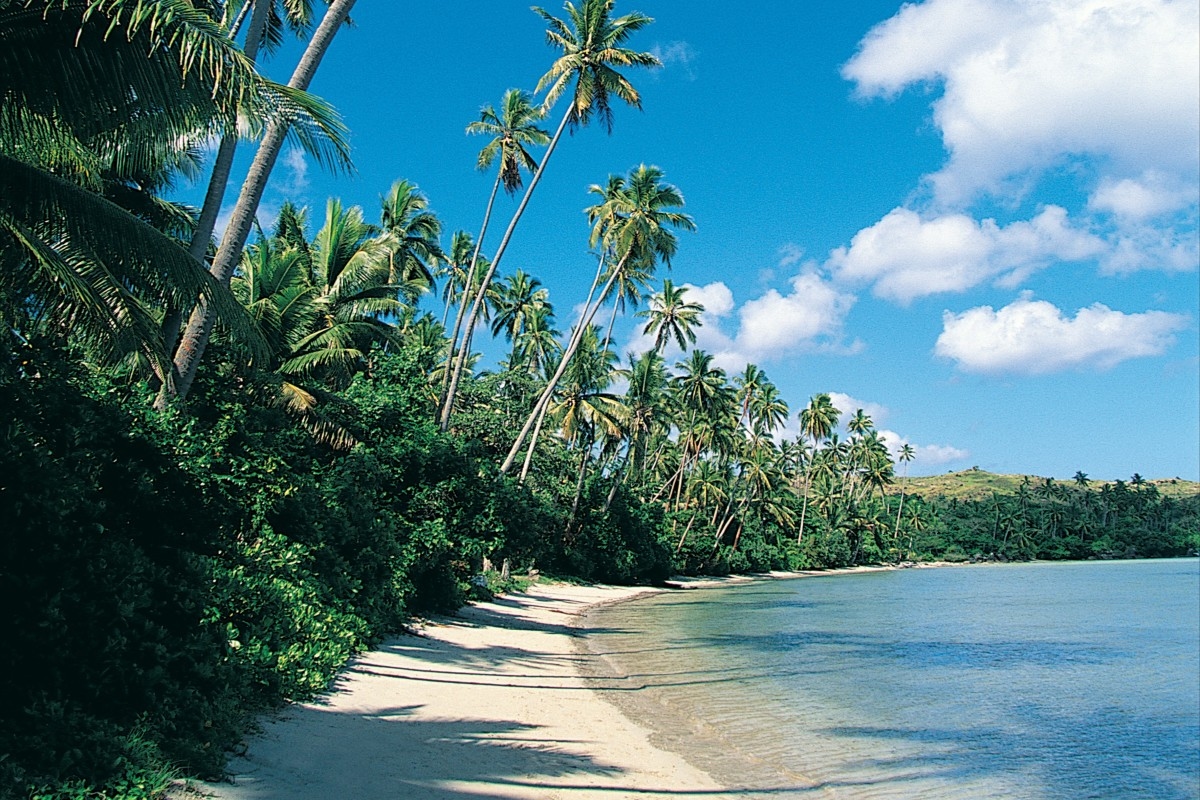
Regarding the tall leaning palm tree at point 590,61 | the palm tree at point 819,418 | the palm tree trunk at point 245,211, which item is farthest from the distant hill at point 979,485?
the palm tree trunk at point 245,211

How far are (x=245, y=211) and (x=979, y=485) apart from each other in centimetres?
17524

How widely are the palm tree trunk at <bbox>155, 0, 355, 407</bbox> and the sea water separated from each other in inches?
301

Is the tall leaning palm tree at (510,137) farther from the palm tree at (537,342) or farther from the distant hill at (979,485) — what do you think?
the distant hill at (979,485)

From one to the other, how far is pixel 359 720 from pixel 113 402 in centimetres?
432

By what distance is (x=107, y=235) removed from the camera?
732 centimetres

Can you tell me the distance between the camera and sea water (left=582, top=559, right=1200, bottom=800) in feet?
35.4

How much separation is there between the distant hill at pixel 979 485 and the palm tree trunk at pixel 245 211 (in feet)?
503

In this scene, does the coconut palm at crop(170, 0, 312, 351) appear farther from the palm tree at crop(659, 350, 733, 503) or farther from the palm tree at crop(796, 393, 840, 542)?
the palm tree at crop(796, 393, 840, 542)

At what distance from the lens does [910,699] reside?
1598cm

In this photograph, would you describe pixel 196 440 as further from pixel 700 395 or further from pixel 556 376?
pixel 700 395

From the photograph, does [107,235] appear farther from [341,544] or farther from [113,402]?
[341,544]

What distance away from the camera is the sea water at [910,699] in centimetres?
1079

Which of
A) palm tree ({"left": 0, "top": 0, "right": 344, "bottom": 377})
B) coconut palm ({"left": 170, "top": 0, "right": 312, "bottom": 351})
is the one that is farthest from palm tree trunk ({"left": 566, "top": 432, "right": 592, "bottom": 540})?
palm tree ({"left": 0, "top": 0, "right": 344, "bottom": 377})

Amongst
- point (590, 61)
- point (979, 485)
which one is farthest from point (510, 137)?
point (979, 485)
